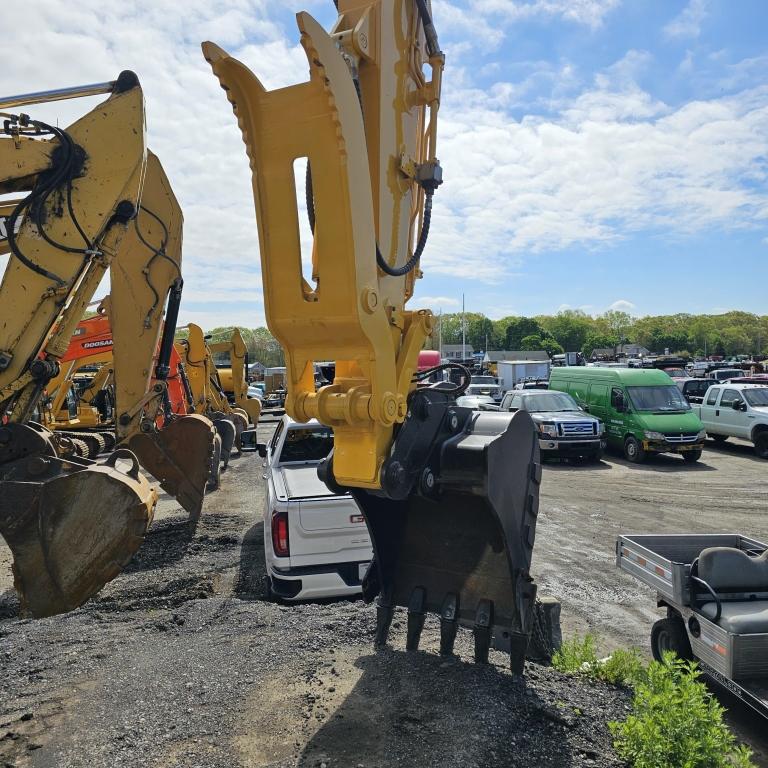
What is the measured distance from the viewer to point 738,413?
17141 mm

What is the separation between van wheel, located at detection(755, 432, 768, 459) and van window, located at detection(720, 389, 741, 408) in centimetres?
126

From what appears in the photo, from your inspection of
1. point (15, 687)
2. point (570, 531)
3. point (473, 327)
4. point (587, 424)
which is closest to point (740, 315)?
point (473, 327)

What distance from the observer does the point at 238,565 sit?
273 inches

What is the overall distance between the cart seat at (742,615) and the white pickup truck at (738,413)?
1372 cm


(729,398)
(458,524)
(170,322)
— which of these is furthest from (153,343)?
(729,398)

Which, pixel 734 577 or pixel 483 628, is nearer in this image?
pixel 483 628

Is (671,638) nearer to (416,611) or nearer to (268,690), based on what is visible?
(416,611)

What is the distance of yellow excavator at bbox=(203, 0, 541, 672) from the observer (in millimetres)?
2982

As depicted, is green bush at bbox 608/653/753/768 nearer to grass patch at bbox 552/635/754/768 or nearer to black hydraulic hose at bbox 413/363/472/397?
grass patch at bbox 552/635/754/768

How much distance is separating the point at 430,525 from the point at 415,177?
219 centimetres

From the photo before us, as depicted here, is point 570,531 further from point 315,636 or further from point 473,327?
point 473,327

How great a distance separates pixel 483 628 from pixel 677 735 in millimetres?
1062

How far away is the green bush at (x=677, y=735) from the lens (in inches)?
116

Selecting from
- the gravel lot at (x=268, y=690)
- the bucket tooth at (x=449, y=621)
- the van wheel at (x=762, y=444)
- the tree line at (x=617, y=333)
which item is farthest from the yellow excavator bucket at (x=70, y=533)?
the tree line at (x=617, y=333)
